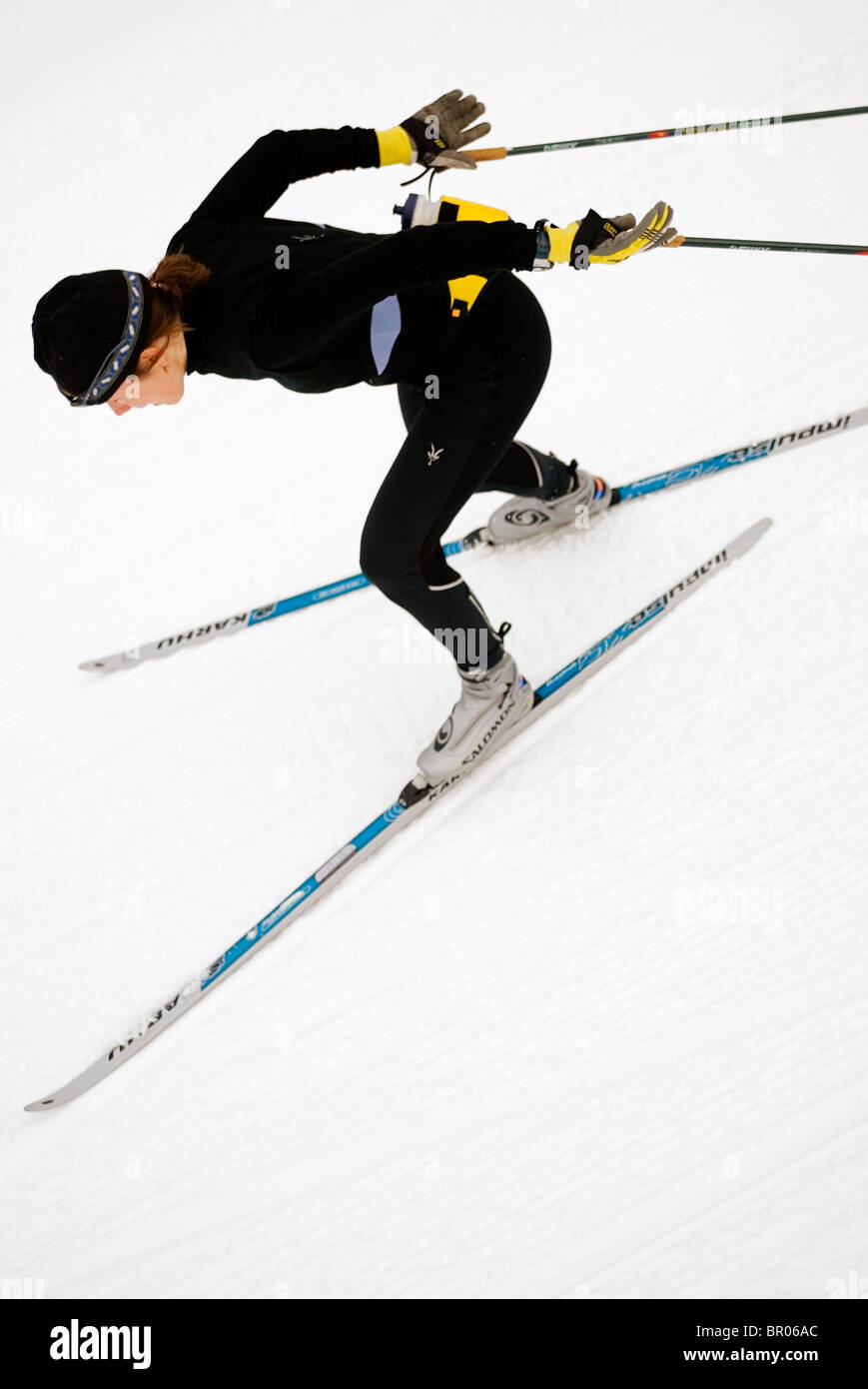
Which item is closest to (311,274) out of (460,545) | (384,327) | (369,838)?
A: (384,327)

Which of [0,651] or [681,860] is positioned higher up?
[0,651]

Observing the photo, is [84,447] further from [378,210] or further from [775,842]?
[775,842]

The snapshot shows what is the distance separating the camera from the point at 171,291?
204cm

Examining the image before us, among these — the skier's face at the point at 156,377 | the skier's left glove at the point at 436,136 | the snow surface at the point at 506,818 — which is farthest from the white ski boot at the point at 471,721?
the skier's left glove at the point at 436,136

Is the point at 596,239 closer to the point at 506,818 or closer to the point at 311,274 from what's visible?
the point at 311,274

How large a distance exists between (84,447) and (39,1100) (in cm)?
247

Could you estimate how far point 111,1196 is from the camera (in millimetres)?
2398

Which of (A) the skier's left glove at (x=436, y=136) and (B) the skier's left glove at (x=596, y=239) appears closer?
(B) the skier's left glove at (x=596, y=239)

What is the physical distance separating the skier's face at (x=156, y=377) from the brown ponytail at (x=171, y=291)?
2cm

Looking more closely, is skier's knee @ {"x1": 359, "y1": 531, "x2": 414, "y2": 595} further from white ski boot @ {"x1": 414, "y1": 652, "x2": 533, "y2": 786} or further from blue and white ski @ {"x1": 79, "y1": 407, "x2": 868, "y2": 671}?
blue and white ski @ {"x1": 79, "y1": 407, "x2": 868, "y2": 671}

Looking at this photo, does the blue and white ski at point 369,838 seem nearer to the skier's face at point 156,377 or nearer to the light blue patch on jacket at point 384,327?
the light blue patch on jacket at point 384,327

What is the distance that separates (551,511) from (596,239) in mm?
1288

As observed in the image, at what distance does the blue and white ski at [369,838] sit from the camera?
2562 millimetres

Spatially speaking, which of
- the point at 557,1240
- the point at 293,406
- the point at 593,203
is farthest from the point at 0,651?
the point at 593,203
